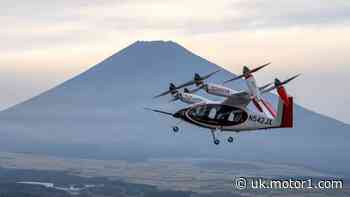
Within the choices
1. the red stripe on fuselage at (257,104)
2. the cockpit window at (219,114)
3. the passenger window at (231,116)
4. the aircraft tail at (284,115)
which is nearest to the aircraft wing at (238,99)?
the cockpit window at (219,114)

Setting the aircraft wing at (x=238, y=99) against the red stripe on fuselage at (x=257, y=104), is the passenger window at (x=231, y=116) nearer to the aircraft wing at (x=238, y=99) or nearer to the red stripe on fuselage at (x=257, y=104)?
the aircraft wing at (x=238, y=99)

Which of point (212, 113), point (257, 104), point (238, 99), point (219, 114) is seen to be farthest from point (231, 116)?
point (257, 104)

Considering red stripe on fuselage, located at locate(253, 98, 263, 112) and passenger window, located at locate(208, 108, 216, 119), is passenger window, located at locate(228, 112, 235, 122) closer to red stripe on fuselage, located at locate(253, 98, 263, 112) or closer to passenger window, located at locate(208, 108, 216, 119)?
passenger window, located at locate(208, 108, 216, 119)

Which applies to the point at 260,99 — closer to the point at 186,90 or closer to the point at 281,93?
the point at 281,93

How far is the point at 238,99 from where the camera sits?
79.1 m

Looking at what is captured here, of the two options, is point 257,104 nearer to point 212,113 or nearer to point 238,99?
point 238,99

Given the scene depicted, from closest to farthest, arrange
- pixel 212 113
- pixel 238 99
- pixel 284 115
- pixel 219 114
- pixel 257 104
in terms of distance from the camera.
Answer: pixel 257 104, pixel 238 99, pixel 219 114, pixel 212 113, pixel 284 115


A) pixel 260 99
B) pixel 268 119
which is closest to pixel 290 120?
pixel 268 119

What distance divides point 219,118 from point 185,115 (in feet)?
11.1

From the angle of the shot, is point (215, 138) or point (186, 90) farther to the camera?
point (186, 90)

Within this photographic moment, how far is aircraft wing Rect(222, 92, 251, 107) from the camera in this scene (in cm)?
7775

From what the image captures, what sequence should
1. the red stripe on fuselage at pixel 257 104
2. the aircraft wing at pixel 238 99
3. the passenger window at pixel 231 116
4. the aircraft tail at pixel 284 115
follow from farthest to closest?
the aircraft tail at pixel 284 115 < the passenger window at pixel 231 116 < the aircraft wing at pixel 238 99 < the red stripe on fuselage at pixel 257 104

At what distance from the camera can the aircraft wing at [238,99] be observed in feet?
255

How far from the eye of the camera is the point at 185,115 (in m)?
81.7
